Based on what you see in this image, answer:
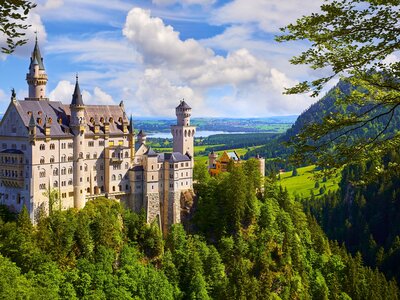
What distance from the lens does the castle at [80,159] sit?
255ft

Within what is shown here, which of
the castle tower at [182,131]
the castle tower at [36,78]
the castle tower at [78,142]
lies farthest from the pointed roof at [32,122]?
the castle tower at [182,131]

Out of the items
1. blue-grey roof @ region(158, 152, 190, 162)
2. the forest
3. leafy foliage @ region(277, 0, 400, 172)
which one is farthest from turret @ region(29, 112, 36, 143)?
leafy foliage @ region(277, 0, 400, 172)

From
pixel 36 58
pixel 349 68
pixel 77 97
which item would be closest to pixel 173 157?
pixel 77 97

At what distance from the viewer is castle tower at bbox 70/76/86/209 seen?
271 feet

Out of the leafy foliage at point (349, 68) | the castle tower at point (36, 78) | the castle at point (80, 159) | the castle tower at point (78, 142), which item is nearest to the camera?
the leafy foliage at point (349, 68)

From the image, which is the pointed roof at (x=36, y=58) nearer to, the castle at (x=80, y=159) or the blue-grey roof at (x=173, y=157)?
the castle at (x=80, y=159)

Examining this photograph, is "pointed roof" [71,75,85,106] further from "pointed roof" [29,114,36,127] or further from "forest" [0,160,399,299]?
"forest" [0,160,399,299]

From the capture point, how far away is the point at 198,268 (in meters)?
83.5

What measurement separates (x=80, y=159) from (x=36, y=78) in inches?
730

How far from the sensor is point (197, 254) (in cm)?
8512

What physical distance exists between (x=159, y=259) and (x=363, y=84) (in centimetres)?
6697

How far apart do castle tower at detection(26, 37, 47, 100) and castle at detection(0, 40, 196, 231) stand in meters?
0.07

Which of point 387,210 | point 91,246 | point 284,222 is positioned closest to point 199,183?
point 284,222

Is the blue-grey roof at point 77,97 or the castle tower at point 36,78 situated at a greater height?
the castle tower at point 36,78
